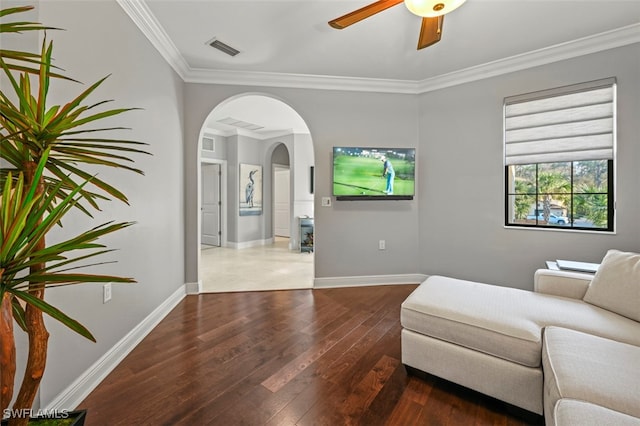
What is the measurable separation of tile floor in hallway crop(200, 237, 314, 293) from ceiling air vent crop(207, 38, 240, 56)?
8.73 ft

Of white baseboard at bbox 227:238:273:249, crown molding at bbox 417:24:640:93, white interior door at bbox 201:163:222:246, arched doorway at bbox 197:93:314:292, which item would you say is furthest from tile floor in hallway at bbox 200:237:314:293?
crown molding at bbox 417:24:640:93

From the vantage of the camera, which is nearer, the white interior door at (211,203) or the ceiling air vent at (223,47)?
the ceiling air vent at (223,47)

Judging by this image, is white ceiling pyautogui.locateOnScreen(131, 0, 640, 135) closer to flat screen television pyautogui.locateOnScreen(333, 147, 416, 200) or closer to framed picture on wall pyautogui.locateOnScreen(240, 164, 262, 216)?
flat screen television pyautogui.locateOnScreen(333, 147, 416, 200)

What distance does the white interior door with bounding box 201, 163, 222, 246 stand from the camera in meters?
6.76

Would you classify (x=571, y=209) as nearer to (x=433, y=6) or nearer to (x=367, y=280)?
(x=367, y=280)

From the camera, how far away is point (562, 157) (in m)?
2.93

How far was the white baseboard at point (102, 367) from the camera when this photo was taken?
4.99 feet

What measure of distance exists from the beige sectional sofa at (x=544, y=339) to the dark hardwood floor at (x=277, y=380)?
7.3 inches

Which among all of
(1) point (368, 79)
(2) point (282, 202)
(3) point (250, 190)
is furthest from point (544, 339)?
(2) point (282, 202)

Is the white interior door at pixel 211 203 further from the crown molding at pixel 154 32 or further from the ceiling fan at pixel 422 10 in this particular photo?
the ceiling fan at pixel 422 10

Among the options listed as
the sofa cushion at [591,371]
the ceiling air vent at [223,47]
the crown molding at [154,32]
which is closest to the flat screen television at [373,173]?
the ceiling air vent at [223,47]

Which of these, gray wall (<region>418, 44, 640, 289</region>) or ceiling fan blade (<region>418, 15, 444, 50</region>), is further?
gray wall (<region>418, 44, 640, 289</region>)

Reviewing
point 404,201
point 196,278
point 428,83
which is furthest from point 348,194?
point 196,278

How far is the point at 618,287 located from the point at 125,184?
3179mm
